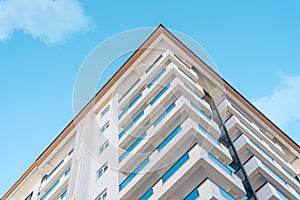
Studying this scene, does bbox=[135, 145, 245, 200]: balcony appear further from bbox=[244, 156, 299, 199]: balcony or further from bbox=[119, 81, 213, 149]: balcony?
bbox=[119, 81, 213, 149]: balcony

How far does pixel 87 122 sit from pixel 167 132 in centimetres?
576

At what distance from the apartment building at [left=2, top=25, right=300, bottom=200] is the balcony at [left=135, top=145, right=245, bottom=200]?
0.02m

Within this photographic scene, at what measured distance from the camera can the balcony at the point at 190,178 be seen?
10344 mm

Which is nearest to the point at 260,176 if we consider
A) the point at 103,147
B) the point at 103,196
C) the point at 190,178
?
the point at 190,178

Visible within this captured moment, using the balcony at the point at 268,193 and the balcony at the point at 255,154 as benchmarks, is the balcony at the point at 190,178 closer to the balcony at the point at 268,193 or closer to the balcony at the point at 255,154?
the balcony at the point at 268,193

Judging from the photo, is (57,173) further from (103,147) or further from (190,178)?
(190,178)

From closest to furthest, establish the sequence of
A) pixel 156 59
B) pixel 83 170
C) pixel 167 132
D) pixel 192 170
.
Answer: pixel 192 170, pixel 167 132, pixel 83 170, pixel 156 59

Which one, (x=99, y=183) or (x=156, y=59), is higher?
(x=156, y=59)

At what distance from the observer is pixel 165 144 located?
11.7m

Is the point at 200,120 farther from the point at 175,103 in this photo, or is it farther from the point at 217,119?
the point at 217,119

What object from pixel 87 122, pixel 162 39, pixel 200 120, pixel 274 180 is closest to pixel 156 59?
pixel 162 39

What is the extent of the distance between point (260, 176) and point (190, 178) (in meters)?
3.21

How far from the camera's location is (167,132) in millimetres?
12445

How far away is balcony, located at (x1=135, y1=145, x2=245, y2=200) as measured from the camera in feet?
33.9
